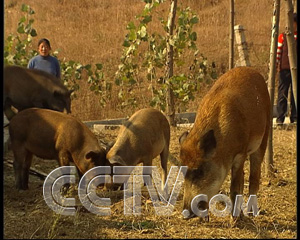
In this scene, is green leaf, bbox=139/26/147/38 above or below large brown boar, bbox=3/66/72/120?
above

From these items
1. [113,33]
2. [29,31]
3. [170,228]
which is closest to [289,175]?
[170,228]

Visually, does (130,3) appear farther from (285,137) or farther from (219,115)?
(219,115)

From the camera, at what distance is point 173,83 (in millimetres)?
11836

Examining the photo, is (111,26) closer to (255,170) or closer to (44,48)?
(44,48)

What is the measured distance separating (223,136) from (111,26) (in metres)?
17.3

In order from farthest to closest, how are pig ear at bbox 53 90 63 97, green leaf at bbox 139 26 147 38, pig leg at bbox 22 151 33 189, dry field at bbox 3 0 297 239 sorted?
1. green leaf at bbox 139 26 147 38
2. pig ear at bbox 53 90 63 97
3. pig leg at bbox 22 151 33 189
4. dry field at bbox 3 0 297 239

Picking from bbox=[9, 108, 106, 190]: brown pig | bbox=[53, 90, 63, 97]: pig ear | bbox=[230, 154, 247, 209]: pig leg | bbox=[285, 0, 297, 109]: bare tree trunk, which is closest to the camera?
bbox=[230, 154, 247, 209]: pig leg

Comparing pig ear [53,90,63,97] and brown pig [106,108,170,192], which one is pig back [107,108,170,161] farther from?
pig ear [53,90,63,97]

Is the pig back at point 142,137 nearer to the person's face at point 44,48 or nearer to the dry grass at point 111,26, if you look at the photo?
the person's face at point 44,48

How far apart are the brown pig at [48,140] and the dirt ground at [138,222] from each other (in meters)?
0.43

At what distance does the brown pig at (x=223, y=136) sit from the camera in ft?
19.8

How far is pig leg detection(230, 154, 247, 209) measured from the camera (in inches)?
251

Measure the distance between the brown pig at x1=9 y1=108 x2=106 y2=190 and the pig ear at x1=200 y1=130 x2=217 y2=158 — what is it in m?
2.27

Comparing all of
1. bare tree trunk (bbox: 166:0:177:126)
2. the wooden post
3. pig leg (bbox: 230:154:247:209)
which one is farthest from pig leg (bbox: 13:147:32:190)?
the wooden post
